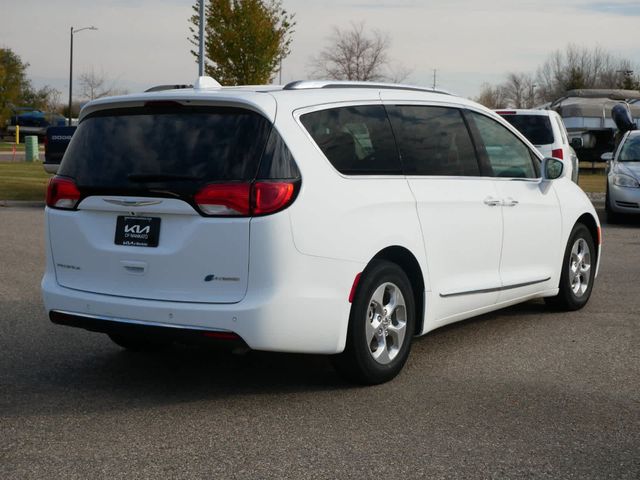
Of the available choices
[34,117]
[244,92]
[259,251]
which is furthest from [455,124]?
[34,117]

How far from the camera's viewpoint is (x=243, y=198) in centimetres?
529

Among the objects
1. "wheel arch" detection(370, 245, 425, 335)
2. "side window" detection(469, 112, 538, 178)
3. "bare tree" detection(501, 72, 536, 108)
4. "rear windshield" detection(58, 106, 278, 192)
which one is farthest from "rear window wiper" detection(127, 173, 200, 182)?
"bare tree" detection(501, 72, 536, 108)

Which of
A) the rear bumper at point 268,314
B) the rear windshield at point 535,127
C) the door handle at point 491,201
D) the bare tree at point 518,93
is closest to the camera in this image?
the rear bumper at point 268,314

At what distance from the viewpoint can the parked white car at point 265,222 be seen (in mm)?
5312

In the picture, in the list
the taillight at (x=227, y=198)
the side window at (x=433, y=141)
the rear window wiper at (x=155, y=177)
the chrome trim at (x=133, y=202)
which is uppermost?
the side window at (x=433, y=141)

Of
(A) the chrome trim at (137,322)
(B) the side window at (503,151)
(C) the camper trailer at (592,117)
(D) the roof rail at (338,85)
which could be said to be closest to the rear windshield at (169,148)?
(D) the roof rail at (338,85)

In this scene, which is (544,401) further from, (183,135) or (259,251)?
(183,135)

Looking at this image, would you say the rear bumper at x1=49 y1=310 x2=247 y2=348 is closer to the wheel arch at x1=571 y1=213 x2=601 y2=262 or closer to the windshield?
the wheel arch at x1=571 y1=213 x2=601 y2=262

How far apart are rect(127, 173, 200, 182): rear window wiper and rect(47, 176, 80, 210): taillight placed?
43 cm

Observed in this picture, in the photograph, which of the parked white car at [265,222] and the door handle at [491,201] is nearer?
the parked white car at [265,222]

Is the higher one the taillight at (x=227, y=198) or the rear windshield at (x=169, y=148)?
the rear windshield at (x=169, y=148)

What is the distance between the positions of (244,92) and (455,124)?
1.82 m

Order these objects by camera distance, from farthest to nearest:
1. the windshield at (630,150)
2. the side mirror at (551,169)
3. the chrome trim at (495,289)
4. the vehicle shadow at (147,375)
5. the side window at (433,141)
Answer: the windshield at (630,150), the side mirror at (551,169), the chrome trim at (495,289), the side window at (433,141), the vehicle shadow at (147,375)

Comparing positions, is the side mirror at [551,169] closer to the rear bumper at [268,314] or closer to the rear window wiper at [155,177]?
the rear bumper at [268,314]
